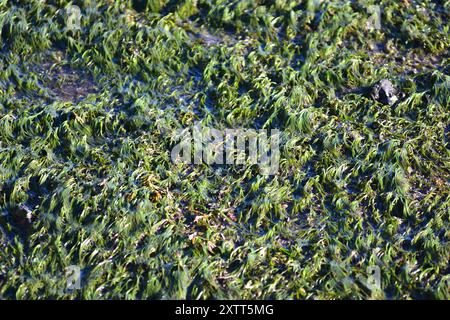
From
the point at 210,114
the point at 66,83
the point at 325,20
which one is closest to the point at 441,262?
the point at 210,114

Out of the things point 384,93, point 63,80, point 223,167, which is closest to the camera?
point 223,167

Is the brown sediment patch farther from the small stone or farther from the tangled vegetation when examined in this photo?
the small stone

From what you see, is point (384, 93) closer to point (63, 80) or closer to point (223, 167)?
point (223, 167)

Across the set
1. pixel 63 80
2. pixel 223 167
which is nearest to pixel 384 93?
pixel 223 167

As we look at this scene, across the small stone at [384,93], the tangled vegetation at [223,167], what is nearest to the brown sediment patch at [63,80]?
the tangled vegetation at [223,167]

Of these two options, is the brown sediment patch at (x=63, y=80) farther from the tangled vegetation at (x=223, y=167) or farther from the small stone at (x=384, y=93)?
the small stone at (x=384, y=93)

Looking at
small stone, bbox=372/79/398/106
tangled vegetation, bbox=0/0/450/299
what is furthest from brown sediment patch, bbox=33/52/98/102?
small stone, bbox=372/79/398/106

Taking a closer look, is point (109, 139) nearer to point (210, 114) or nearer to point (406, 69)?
point (210, 114)
